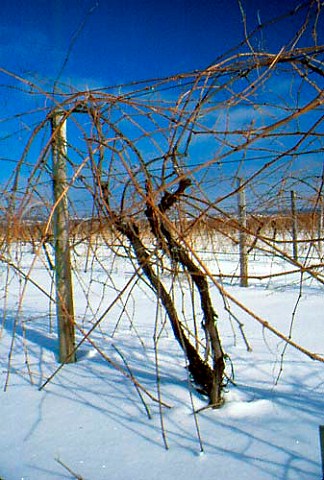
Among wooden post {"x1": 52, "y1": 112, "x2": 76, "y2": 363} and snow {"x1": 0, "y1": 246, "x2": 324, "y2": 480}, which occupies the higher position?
Answer: wooden post {"x1": 52, "y1": 112, "x2": 76, "y2": 363}

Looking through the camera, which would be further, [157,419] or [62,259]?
[62,259]

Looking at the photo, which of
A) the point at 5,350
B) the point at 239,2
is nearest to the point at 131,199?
the point at 239,2

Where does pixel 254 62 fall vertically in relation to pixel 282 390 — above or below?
above

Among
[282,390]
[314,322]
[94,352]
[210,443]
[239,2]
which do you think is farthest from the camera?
[314,322]

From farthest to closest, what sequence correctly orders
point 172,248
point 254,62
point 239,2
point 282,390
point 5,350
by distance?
1. point 5,350
2. point 282,390
3. point 172,248
4. point 254,62
5. point 239,2

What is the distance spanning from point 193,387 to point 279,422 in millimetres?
397

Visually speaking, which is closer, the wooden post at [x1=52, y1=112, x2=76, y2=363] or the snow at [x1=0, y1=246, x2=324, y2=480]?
the snow at [x1=0, y1=246, x2=324, y2=480]

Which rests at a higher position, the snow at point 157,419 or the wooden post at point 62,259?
the wooden post at point 62,259

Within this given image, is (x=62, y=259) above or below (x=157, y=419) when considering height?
above

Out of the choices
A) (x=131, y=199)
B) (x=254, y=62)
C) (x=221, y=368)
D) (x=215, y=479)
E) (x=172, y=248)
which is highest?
(x=254, y=62)

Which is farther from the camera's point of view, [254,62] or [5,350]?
[5,350]

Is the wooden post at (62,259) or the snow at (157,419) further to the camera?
the wooden post at (62,259)

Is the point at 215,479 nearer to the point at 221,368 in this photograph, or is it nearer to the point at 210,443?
the point at 210,443

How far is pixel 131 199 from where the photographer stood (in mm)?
1590
